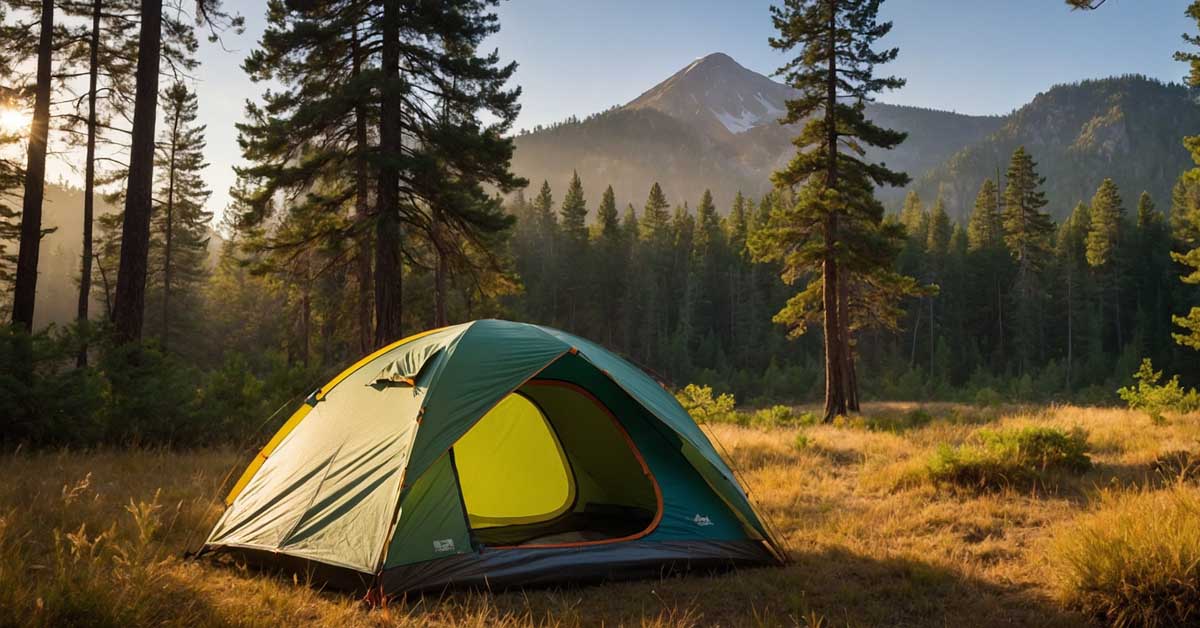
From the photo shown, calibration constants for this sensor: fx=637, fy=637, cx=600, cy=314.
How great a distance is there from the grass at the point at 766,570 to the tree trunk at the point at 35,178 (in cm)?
616

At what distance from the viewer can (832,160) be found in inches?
666

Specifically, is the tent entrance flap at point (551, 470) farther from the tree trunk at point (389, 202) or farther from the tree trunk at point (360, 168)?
the tree trunk at point (360, 168)

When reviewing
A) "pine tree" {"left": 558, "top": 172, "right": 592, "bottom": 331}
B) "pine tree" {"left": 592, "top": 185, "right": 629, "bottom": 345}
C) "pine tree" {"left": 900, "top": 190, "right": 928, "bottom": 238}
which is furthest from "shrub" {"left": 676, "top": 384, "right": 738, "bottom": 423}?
"pine tree" {"left": 900, "top": 190, "right": 928, "bottom": 238}

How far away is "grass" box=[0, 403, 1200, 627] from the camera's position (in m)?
3.41

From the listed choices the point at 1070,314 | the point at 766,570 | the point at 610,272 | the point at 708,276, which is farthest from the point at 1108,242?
the point at 766,570

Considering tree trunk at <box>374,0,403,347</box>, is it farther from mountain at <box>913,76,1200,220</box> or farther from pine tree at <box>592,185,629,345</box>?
mountain at <box>913,76,1200,220</box>

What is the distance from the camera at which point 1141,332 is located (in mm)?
46531

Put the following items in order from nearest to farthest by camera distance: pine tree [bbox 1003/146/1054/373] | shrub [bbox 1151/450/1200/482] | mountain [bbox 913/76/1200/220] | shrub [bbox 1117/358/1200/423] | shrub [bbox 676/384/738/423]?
1. shrub [bbox 1151/450/1200/482]
2. shrub [bbox 1117/358/1200/423]
3. shrub [bbox 676/384/738/423]
4. pine tree [bbox 1003/146/1054/373]
5. mountain [bbox 913/76/1200/220]

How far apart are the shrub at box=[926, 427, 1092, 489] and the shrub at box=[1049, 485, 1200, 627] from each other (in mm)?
2275

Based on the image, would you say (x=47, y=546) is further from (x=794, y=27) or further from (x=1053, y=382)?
(x=1053, y=382)

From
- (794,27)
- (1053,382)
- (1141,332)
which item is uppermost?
(794,27)

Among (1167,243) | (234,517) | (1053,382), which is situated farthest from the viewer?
(1167,243)

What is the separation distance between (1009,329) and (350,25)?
184 feet

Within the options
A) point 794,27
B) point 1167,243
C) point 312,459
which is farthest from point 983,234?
point 312,459
